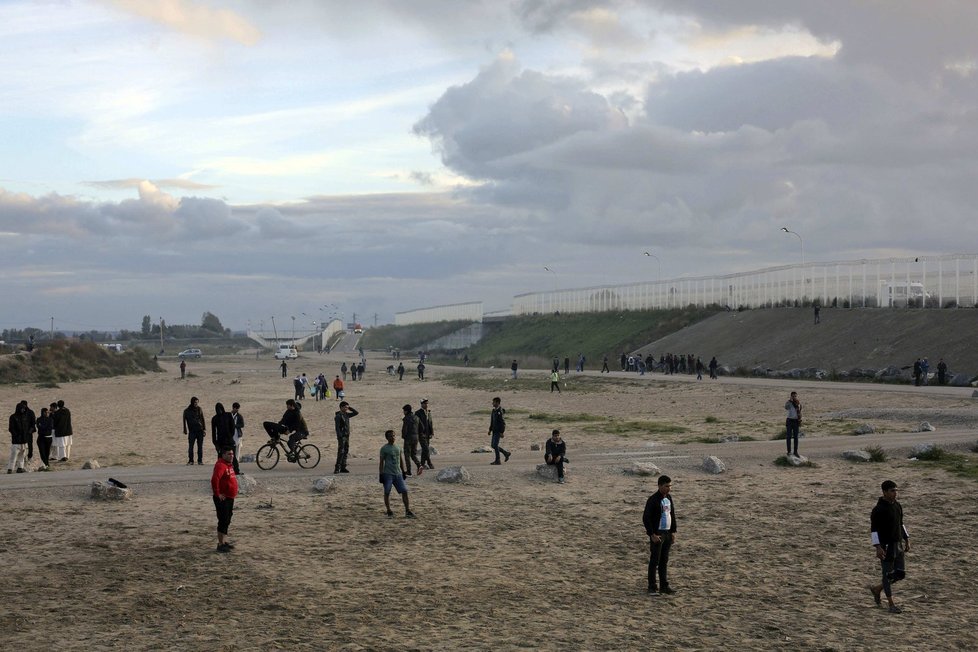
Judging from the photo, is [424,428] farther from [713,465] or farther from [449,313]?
[449,313]

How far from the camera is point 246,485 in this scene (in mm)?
20828

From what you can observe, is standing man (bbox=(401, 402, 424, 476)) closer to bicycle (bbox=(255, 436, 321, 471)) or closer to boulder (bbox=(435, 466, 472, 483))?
boulder (bbox=(435, 466, 472, 483))

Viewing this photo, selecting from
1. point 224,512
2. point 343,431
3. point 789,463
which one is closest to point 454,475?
point 343,431

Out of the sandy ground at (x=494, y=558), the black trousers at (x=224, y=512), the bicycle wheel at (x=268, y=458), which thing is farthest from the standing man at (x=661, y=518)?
the bicycle wheel at (x=268, y=458)

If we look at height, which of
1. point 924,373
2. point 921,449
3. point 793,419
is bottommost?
point 921,449

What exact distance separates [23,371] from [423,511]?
2744 inches

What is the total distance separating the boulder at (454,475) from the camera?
22.0 m

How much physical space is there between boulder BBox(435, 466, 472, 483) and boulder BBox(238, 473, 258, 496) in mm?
4005

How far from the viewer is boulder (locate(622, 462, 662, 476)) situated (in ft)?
75.6

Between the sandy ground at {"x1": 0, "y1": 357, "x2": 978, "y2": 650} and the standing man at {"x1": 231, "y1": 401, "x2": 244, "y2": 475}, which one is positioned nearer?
the sandy ground at {"x1": 0, "y1": 357, "x2": 978, "y2": 650}

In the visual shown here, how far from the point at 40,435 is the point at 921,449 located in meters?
22.5

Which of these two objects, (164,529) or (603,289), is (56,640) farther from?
(603,289)

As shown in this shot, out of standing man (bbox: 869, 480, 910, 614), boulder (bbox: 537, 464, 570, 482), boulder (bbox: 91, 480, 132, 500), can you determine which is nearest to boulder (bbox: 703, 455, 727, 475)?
boulder (bbox: 537, 464, 570, 482)

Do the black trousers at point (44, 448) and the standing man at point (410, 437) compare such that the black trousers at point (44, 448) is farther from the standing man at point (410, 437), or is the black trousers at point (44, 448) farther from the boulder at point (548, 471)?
the boulder at point (548, 471)
